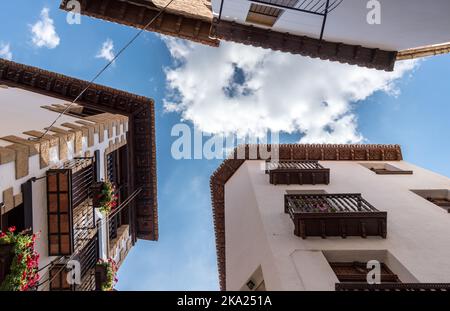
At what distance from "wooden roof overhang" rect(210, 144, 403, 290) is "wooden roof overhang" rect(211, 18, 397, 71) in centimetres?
443

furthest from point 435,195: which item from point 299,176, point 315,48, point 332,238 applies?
point 315,48

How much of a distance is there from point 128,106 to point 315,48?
886 cm

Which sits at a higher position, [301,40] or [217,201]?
[301,40]

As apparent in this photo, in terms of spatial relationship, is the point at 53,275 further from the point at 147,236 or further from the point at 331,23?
the point at 331,23

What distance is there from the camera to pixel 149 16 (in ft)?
47.8

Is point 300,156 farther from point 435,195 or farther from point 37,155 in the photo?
point 37,155

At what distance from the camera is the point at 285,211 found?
1038 centimetres

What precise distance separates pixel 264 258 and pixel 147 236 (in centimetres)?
1042

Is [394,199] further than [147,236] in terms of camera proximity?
No

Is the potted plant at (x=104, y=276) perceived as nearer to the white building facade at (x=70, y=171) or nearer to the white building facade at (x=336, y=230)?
the white building facade at (x=70, y=171)

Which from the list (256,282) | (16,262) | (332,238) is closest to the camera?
(16,262)

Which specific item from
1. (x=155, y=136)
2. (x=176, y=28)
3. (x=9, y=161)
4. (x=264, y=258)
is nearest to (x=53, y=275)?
(x=9, y=161)

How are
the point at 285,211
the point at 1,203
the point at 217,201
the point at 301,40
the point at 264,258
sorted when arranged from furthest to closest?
1. the point at 217,201
2. the point at 301,40
3. the point at 285,211
4. the point at 264,258
5. the point at 1,203

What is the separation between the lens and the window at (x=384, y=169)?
14297 millimetres
